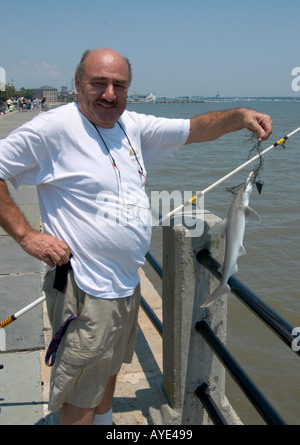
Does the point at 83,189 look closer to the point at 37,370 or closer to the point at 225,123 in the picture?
the point at 225,123

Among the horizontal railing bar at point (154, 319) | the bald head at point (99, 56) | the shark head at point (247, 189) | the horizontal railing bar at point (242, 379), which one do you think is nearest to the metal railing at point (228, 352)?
the horizontal railing bar at point (242, 379)

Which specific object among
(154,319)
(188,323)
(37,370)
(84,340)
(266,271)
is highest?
(84,340)

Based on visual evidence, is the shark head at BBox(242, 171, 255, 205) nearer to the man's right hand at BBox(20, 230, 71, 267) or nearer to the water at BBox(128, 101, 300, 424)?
the water at BBox(128, 101, 300, 424)

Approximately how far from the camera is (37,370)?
145 inches

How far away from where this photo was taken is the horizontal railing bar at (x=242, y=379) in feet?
6.80

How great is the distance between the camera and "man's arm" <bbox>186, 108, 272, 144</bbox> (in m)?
2.65

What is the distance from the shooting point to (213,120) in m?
2.97

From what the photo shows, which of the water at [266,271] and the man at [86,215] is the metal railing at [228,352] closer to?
the man at [86,215]

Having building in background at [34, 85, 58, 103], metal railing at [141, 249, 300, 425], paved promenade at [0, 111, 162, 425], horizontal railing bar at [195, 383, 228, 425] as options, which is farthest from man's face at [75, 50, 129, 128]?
building in background at [34, 85, 58, 103]

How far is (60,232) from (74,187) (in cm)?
24

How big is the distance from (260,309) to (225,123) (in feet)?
4.27

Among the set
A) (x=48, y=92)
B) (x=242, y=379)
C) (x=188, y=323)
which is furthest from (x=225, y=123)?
(x=48, y=92)

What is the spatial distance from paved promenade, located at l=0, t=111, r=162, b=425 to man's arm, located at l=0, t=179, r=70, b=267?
131 centimetres
